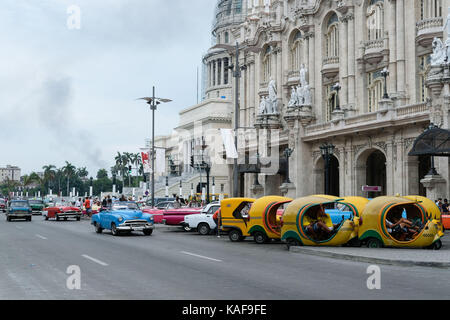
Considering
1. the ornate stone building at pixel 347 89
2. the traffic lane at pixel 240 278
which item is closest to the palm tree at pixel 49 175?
the ornate stone building at pixel 347 89

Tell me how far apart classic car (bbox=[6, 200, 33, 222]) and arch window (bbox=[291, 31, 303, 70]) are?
25624 millimetres

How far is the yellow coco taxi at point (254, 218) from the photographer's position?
2161 centimetres

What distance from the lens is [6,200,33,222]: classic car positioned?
39812 mm

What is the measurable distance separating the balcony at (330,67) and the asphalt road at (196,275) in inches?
1133

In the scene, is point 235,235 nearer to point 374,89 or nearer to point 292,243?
point 292,243

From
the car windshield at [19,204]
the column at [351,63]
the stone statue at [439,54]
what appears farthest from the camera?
the column at [351,63]

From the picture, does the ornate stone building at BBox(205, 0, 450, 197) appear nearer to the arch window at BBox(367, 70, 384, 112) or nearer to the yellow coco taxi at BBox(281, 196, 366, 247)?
the arch window at BBox(367, 70, 384, 112)

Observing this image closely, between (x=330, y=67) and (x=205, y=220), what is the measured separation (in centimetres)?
2237

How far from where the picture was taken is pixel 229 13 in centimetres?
12475

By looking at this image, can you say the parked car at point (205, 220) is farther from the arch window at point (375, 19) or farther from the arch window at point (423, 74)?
the arch window at point (375, 19)

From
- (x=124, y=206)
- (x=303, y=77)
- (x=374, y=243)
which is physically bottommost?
(x=374, y=243)

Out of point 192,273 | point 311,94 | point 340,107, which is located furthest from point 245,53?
point 192,273

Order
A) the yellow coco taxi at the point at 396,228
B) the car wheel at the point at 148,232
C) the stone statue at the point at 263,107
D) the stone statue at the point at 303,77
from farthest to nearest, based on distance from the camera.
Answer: the stone statue at the point at 263,107, the stone statue at the point at 303,77, the car wheel at the point at 148,232, the yellow coco taxi at the point at 396,228

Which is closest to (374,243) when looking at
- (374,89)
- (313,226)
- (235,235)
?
(313,226)
